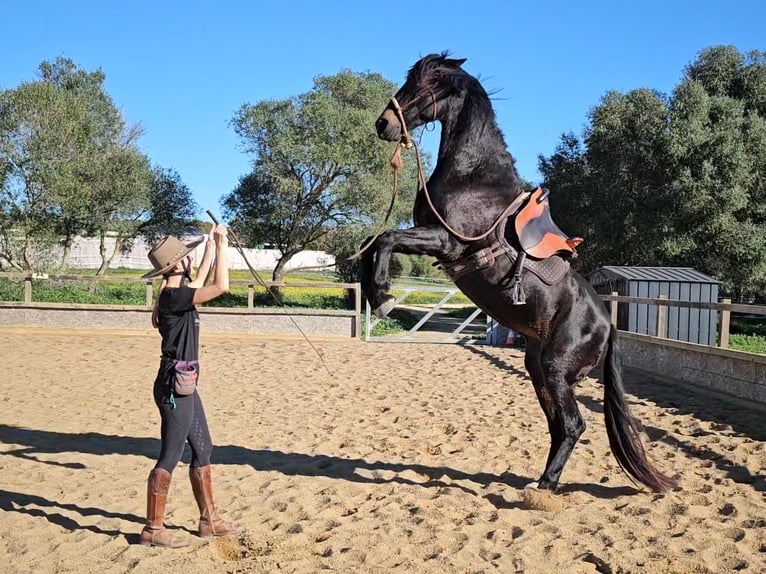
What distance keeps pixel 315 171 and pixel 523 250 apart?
64.6ft

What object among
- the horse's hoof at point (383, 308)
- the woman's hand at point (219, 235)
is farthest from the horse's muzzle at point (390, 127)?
the woman's hand at point (219, 235)

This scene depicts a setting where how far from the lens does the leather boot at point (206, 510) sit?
4.02 metres

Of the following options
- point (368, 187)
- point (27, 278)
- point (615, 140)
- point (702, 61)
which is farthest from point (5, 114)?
point (702, 61)

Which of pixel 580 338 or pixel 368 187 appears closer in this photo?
pixel 580 338

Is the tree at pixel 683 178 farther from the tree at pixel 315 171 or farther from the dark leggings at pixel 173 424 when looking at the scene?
the dark leggings at pixel 173 424

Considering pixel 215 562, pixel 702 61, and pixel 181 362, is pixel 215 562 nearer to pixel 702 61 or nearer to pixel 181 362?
pixel 181 362

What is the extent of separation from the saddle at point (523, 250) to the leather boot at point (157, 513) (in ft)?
7.29

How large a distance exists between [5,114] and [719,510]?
21930 mm

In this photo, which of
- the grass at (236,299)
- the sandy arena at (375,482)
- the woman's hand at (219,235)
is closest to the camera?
the sandy arena at (375,482)

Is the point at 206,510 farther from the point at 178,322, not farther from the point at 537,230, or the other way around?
the point at 537,230

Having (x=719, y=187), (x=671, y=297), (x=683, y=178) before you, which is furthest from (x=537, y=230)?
(x=719, y=187)

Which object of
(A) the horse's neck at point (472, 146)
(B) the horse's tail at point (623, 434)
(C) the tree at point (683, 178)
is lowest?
(B) the horse's tail at point (623, 434)

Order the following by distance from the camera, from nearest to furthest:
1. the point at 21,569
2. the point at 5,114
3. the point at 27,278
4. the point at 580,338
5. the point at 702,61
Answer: the point at 21,569
the point at 580,338
the point at 27,278
the point at 5,114
the point at 702,61

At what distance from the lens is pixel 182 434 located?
390cm
